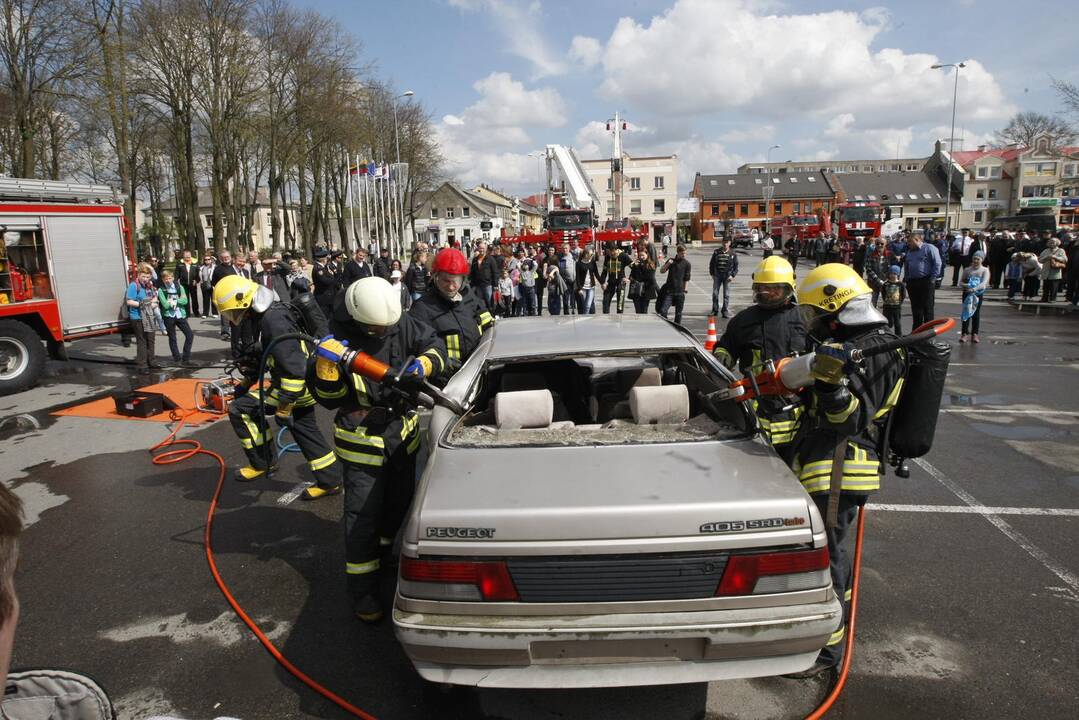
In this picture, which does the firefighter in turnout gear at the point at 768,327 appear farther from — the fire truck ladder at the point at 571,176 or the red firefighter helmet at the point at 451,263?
the fire truck ladder at the point at 571,176

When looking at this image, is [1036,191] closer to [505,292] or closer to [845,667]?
[505,292]

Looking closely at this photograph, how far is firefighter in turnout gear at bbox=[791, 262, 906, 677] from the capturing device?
2490 mm

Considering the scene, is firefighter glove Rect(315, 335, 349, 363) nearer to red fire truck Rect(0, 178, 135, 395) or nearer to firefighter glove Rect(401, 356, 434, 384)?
firefighter glove Rect(401, 356, 434, 384)

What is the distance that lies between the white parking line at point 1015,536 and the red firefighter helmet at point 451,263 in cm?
397

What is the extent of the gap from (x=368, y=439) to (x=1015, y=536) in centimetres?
393

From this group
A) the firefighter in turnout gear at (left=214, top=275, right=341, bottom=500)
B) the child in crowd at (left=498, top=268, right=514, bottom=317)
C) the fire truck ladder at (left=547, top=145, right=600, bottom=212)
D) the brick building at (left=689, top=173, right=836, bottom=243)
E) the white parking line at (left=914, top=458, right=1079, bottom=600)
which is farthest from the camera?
the brick building at (left=689, top=173, right=836, bottom=243)

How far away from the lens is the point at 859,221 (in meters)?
31.6

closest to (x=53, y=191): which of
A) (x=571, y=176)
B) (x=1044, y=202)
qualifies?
(x=571, y=176)

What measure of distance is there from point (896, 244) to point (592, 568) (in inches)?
731

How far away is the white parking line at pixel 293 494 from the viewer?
4.78 m

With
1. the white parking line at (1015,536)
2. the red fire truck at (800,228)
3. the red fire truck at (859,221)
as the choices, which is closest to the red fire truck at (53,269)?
the white parking line at (1015,536)

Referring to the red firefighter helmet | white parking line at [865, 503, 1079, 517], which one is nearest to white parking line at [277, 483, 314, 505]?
the red firefighter helmet

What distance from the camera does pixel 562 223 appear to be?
26094 millimetres

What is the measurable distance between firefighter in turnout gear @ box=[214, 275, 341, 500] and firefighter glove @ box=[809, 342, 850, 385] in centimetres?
320
